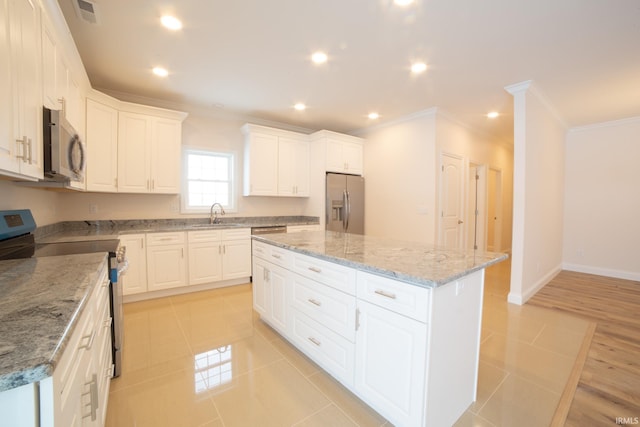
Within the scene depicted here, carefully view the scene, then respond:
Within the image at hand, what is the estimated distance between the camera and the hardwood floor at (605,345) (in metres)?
1.63

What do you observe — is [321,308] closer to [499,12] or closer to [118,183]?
[499,12]

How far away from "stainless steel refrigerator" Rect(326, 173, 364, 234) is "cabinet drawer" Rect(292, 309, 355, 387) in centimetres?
258

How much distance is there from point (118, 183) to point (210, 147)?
1.38 m

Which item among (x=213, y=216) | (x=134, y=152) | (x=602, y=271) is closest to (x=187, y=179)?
(x=213, y=216)

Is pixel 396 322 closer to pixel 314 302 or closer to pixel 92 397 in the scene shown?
pixel 314 302

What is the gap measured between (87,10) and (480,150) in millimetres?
5716

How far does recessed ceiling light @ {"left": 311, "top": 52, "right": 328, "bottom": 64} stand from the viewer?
2.64 metres

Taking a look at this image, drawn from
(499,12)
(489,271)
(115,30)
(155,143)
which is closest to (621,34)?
(499,12)

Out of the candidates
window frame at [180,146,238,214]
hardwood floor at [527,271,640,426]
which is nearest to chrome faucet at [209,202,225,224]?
window frame at [180,146,238,214]

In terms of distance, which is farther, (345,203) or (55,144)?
(345,203)

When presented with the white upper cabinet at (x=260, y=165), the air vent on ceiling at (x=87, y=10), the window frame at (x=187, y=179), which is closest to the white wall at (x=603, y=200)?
the white upper cabinet at (x=260, y=165)

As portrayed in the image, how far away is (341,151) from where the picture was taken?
478 centimetres

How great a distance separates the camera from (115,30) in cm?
229

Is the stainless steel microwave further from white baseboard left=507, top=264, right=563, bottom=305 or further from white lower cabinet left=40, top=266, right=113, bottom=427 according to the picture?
white baseboard left=507, top=264, right=563, bottom=305
